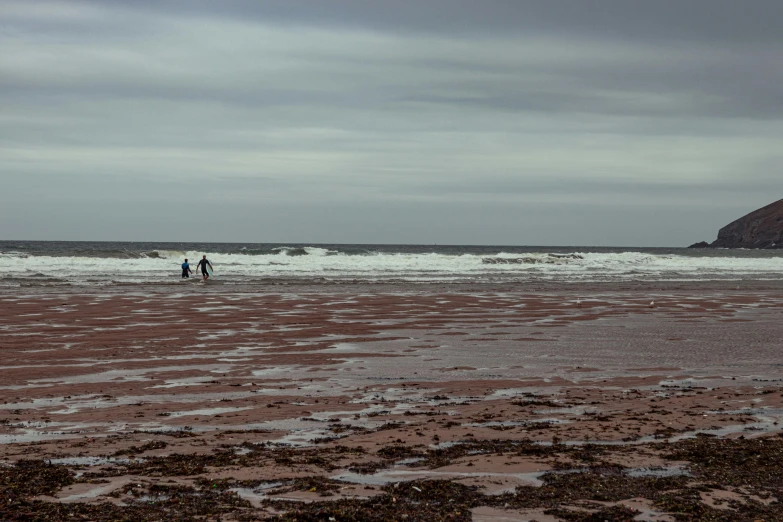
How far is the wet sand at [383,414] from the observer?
4.93m

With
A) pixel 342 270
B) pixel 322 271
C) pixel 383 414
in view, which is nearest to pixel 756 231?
pixel 342 270

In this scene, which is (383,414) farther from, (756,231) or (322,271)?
(756,231)

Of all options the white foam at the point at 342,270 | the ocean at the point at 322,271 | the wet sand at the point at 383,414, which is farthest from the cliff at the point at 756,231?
the wet sand at the point at 383,414

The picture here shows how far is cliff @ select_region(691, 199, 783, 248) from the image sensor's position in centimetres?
16325

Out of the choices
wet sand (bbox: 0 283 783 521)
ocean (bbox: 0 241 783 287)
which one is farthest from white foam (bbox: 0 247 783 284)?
wet sand (bbox: 0 283 783 521)

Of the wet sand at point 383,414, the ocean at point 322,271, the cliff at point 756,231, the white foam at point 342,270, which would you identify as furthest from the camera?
the cliff at point 756,231

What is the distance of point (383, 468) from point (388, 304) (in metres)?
16.5

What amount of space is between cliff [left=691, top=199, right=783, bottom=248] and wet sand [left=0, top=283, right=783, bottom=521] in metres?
163

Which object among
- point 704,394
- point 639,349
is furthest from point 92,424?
point 639,349

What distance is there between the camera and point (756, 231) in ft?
552

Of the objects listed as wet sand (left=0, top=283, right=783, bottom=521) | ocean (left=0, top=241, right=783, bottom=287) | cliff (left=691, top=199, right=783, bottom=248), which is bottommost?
wet sand (left=0, top=283, right=783, bottom=521)

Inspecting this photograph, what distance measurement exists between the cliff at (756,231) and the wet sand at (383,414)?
162777 millimetres

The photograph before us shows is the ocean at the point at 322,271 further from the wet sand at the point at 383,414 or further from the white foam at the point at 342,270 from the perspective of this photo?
the wet sand at the point at 383,414

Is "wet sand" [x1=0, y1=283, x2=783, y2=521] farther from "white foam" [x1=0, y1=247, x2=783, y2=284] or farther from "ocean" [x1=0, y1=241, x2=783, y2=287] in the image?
"white foam" [x1=0, y1=247, x2=783, y2=284]
